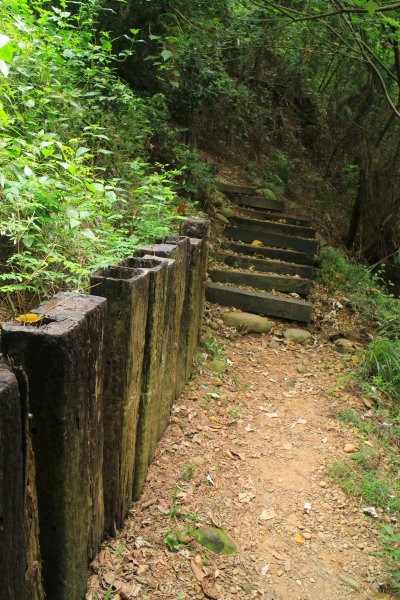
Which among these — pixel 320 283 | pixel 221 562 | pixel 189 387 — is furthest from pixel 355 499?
pixel 320 283

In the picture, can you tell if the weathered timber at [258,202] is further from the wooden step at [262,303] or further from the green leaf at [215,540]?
the green leaf at [215,540]

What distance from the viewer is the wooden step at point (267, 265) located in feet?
20.9

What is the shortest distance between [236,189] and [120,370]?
7.32 m

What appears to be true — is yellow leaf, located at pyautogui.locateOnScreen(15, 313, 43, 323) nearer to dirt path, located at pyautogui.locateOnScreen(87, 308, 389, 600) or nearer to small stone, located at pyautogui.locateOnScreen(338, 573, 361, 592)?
dirt path, located at pyautogui.locateOnScreen(87, 308, 389, 600)

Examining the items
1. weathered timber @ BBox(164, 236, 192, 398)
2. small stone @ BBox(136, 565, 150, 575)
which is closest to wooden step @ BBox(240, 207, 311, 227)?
weathered timber @ BBox(164, 236, 192, 398)

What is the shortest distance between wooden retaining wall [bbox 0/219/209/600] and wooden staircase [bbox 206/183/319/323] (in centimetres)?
308

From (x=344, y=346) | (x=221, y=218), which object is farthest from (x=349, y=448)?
(x=221, y=218)

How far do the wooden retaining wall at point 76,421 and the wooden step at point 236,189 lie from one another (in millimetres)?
6385

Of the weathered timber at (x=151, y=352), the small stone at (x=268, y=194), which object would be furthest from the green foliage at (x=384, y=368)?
the small stone at (x=268, y=194)

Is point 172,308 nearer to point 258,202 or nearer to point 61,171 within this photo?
point 61,171

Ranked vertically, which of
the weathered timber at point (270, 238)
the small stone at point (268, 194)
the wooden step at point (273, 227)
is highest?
the small stone at point (268, 194)

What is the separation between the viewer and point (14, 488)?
3.59ft

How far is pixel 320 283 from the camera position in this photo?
671 centimetres

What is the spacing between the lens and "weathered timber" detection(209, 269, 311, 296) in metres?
5.95
